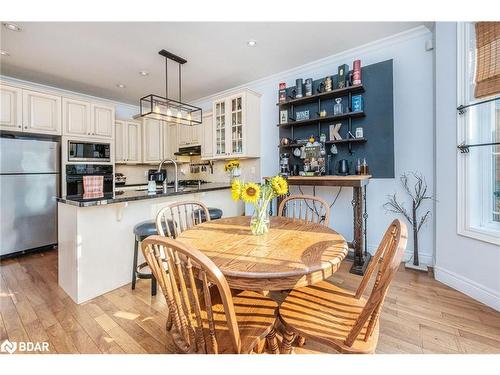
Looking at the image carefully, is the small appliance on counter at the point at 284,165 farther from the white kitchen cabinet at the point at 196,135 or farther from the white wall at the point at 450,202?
the white kitchen cabinet at the point at 196,135

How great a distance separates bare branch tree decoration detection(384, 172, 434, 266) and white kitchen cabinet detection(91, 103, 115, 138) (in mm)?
4523

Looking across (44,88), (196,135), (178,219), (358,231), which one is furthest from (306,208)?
(44,88)

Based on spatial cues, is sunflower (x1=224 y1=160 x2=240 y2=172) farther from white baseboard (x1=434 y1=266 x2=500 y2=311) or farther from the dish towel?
white baseboard (x1=434 y1=266 x2=500 y2=311)

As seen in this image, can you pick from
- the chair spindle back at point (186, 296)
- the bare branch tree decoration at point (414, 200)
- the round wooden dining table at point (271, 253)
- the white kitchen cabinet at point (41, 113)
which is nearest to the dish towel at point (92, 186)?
the round wooden dining table at point (271, 253)

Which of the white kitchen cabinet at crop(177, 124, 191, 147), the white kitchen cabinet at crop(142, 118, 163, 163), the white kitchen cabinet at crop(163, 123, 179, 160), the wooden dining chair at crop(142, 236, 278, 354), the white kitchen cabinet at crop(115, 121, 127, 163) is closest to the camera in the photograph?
the wooden dining chair at crop(142, 236, 278, 354)

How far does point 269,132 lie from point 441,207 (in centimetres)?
245

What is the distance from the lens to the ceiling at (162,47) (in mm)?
2428

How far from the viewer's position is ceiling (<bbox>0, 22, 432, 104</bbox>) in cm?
243

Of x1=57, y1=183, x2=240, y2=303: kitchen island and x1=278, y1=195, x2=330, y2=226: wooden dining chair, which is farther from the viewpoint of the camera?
x1=57, y1=183, x2=240, y2=303: kitchen island

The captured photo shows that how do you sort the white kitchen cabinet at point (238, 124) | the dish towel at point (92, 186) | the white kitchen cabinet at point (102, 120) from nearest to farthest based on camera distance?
the dish towel at point (92, 186)
the white kitchen cabinet at point (238, 124)
the white kitchen cabinet at point (102, 120)

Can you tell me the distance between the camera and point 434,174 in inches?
97.1

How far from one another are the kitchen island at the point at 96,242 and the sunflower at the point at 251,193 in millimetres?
1206

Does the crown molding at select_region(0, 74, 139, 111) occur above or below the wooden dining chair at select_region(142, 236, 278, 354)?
above

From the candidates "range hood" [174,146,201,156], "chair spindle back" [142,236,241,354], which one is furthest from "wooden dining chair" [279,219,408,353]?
"range hood" [174,146,201,156]
